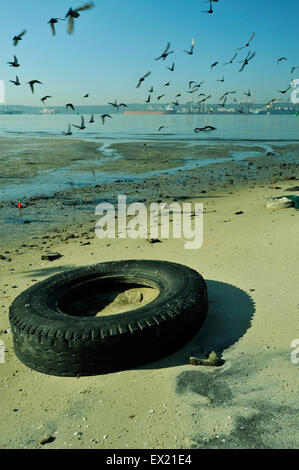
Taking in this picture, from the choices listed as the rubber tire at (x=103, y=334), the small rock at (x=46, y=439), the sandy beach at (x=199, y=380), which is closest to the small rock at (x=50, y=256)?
the sandy beach at (x=199, y=380)

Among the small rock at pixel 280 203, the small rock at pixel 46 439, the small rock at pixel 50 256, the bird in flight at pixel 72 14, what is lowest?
the small rock at pixel 50 256

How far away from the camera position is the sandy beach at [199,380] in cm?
293

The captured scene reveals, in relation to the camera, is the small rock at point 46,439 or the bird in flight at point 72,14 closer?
the small rock at point 46,439

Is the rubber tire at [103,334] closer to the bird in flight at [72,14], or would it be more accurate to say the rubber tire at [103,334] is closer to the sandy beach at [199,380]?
the sandy beach at [199,380]

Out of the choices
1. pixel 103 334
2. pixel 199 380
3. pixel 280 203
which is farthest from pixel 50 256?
pixel 280 203

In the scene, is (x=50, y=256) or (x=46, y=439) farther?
(x=50, y=256)

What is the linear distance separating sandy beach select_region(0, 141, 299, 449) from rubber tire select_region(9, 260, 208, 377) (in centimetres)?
13

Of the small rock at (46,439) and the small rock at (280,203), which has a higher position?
the small rock at (280,203)

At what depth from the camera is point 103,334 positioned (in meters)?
3.68

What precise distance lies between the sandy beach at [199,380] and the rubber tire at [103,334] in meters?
0.13

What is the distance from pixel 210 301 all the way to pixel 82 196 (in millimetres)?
9618

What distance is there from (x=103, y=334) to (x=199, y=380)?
3.56 feet

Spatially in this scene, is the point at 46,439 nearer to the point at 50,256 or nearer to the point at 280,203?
the point at 50,256

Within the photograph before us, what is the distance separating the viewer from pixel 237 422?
2953 mm
